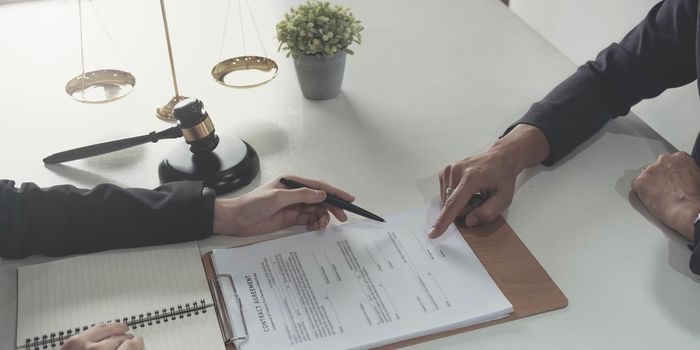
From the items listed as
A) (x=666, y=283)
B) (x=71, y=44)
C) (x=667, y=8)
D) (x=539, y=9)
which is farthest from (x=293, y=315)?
(x=539, y=9)

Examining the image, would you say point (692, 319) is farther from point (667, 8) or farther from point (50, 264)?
point (50, 264)

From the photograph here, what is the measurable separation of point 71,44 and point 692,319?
1.33 m

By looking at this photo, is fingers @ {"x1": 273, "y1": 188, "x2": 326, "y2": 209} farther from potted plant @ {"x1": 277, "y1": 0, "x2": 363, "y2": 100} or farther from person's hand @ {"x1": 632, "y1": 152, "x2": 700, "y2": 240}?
person's hand @ {"x1": 632, "y1": 152, "x2": 700, "y2": 240}

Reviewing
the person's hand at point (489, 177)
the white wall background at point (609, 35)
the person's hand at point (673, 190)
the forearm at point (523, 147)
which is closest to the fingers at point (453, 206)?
the person's hand at point (489, 177)

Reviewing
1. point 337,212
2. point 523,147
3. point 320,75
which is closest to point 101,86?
point 320,75

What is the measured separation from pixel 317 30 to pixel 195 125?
311 mm

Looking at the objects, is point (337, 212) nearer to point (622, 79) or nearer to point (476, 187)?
point (476, 187)

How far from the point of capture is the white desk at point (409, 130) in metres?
0.88

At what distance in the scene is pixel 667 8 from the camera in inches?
45.3

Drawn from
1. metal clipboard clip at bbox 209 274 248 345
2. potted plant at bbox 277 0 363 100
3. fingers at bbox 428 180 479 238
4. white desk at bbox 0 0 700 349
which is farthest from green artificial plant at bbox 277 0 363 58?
metal clipboard clip at bbox 209 274 248 345

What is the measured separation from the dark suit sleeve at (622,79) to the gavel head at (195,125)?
20.3 inches

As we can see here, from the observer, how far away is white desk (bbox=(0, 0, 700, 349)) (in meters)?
0.88

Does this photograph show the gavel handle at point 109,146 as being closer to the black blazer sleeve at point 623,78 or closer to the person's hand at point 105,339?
the person's hand at point 105,339

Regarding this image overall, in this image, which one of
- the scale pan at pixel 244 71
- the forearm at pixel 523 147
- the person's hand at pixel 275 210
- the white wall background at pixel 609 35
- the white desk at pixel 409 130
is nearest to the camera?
the white desk at pixel 409 130
